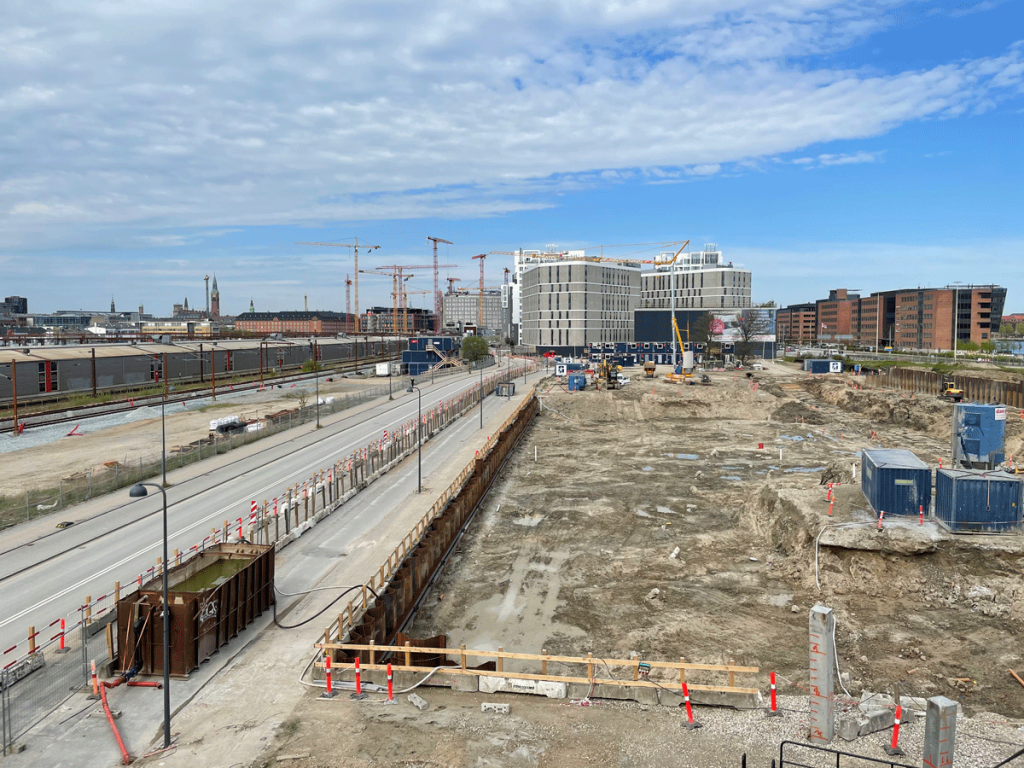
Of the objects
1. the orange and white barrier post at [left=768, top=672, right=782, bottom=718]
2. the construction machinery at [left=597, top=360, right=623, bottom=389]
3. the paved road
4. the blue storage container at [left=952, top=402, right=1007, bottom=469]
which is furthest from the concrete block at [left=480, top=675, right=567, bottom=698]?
the construction machinery at [left=597, top=360, right=623, bottom=389]

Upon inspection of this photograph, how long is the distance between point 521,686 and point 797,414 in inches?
2585

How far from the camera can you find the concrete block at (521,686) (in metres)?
16.0

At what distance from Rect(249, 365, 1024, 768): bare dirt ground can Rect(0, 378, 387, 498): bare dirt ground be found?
26.4m

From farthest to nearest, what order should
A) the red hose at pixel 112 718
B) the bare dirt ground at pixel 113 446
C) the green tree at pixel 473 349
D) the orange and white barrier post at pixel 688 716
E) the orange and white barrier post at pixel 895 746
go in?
the green tree at pixel 473 349 → the bare dirt ground at pixel 113 446 → the orange and white barrier post at pixel 688 716 → the red hose at pixel 112 718 → the orange and white barrier post at pixel 895 746

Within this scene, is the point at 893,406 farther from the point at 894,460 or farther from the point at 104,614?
the point at 104,614

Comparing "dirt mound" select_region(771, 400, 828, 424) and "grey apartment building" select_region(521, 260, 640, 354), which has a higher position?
"grey apartment building" select_region(521, 260, 640, 354)

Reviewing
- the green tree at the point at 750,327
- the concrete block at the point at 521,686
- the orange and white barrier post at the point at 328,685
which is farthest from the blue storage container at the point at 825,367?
the orange and white barrier post at the point at 328,685

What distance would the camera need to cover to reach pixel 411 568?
2377 cm

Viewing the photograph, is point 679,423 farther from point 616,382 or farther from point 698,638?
point 698,638

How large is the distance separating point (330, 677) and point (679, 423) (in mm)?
60700

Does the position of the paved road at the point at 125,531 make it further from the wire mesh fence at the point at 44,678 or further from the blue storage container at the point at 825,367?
the blue storage container at the point at 825,367

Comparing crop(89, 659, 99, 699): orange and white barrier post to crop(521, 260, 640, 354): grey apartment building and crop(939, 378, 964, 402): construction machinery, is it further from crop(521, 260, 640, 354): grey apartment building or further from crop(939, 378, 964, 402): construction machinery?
crop(521, 260, 640, 354): grey apartment building

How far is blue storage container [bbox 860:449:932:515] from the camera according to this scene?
2686cm

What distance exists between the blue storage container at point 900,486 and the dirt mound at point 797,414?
1777 inches
